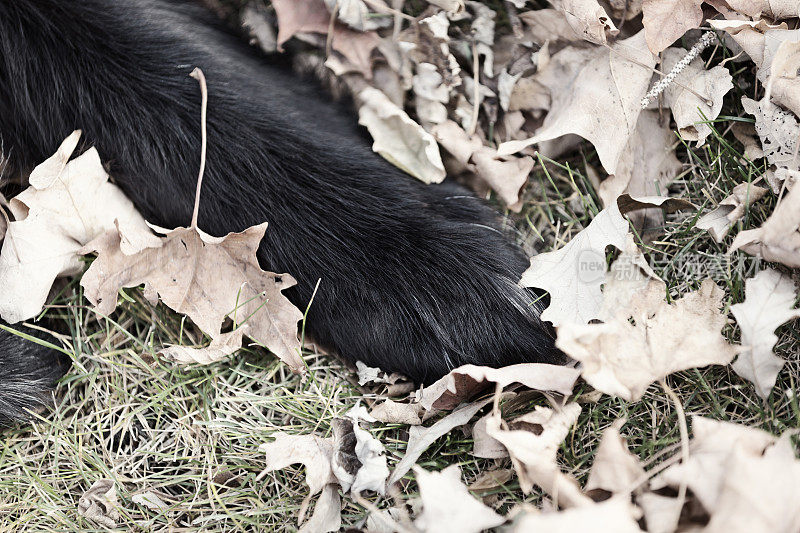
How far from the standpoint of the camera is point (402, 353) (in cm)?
188

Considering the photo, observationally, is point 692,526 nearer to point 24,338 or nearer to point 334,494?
point 334,494

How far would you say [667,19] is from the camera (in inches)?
78.2

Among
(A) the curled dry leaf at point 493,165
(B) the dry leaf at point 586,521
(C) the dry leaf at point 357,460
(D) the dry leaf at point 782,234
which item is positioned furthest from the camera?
(A) the curled dry leaf at point 493,165

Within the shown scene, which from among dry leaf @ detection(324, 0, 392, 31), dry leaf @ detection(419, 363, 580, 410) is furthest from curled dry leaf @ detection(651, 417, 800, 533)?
dry leaf @ detection(324, 0, 392, 31)

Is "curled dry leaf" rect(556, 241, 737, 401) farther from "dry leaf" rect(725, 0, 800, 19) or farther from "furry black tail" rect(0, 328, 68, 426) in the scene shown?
"furry black tail" rect(0, 328, 68, 426)

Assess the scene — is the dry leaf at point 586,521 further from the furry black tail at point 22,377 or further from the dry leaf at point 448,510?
the furry black tail at point 22,377

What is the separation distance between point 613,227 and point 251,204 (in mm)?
993

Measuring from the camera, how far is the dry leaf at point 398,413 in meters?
1.92

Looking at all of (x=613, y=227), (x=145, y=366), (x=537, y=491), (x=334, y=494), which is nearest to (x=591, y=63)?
(x=613, y=227)

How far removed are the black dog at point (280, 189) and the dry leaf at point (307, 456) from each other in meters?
0.26

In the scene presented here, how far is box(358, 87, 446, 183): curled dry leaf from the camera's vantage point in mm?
2127

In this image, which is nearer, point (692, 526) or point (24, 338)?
point (692, 526)

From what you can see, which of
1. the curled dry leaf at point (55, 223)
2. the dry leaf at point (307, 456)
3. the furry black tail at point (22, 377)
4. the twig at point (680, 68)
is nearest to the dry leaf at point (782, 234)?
the twig at point (680, 68)

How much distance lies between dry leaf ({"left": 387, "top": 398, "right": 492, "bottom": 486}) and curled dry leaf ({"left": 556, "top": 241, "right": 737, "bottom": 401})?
36cm
